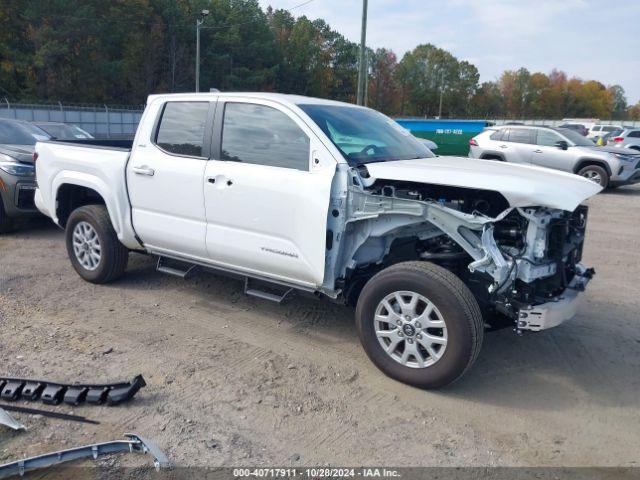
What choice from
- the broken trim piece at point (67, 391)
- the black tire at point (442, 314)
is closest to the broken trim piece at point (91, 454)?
the broken trim piece at point (67, 391)

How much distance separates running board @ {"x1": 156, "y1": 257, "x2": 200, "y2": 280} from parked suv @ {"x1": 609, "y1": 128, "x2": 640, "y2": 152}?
21.4m

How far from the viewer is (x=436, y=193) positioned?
428 centimetres

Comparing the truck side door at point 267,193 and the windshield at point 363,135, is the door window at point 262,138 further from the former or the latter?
the windshield at point 363,135

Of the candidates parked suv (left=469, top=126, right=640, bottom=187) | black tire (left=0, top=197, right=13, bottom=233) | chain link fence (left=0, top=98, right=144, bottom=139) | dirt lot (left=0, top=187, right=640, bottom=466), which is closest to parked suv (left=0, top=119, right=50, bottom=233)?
black tire (left=0, top=197, right=13, bottom=233)

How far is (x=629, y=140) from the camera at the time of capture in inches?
974

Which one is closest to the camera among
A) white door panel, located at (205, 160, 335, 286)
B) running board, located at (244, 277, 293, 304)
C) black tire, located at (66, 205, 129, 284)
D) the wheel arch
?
white door panel, located at (205, 160, 335, 286)

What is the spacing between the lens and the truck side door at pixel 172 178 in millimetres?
4984

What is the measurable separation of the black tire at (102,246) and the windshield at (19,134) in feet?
13.0

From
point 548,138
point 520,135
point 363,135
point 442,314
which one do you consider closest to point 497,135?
point 520,135

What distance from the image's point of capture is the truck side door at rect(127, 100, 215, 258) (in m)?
4.98

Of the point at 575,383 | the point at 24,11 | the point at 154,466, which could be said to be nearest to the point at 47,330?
the point at 154,466

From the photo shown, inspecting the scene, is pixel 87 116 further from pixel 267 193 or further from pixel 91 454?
pixel 91 454

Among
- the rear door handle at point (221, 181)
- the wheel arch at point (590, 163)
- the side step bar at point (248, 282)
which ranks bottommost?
the side step bar at point (248, 282)

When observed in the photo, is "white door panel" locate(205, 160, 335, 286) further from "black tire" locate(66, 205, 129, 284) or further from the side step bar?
"black tire" locate(66, 205, 129, 284)
